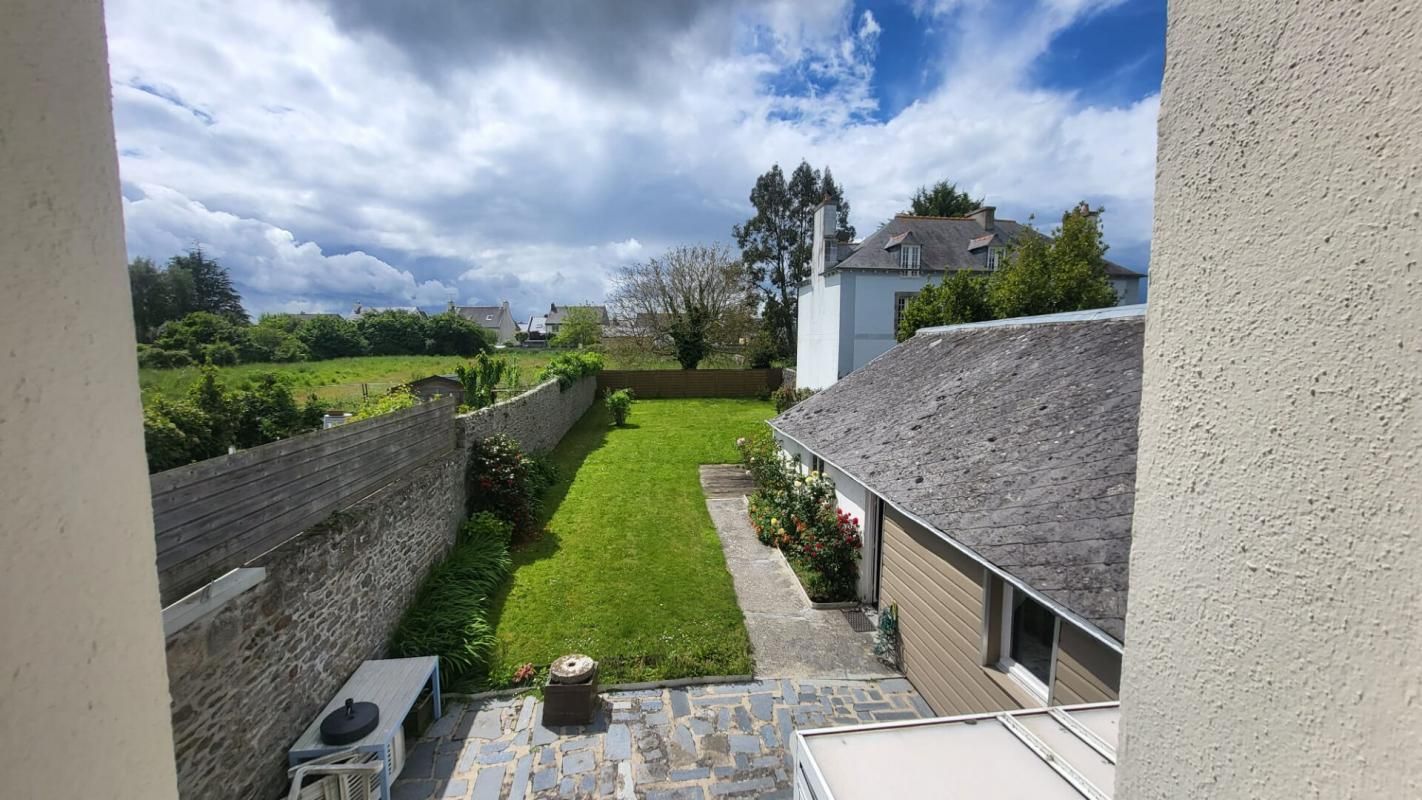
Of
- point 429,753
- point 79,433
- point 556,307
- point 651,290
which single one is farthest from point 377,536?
point 556,307

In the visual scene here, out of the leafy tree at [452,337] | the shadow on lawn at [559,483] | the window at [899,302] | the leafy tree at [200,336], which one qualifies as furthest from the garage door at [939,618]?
the leafy tree at [452,337]

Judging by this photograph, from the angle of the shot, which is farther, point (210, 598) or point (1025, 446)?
point (1025, 446)

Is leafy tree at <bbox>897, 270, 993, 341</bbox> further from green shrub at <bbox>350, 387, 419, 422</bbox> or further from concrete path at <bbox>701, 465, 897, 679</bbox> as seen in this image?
green shrub at <bbox>350, 387, 419, 422</bbox>

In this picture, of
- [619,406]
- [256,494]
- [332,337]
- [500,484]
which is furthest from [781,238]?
A: [256,494]

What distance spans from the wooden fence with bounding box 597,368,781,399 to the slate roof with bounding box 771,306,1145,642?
2355cm

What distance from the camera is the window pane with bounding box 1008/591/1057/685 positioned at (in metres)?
5.93

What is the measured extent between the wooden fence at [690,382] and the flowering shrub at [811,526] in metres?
21.3

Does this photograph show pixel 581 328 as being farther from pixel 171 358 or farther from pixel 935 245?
pixel 171 358

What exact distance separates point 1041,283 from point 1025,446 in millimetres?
12693

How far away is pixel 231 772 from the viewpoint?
4.70 metres

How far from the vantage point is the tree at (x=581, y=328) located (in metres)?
42.9

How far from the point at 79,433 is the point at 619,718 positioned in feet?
22.8

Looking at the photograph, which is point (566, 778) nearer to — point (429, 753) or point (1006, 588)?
point (429, 753)

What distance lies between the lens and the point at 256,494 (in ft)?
17.2
